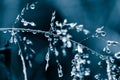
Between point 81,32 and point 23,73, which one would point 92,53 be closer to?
point 81,32

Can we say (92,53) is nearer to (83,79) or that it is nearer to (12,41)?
(83,79)

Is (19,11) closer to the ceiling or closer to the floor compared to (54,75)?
closer to the ceiling

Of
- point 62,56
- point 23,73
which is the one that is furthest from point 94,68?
point 23,73

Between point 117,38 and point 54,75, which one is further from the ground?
point 117,38

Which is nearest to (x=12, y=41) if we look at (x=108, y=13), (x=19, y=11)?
(x=19, y=11)

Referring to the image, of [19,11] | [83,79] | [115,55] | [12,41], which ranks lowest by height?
[83,79]
